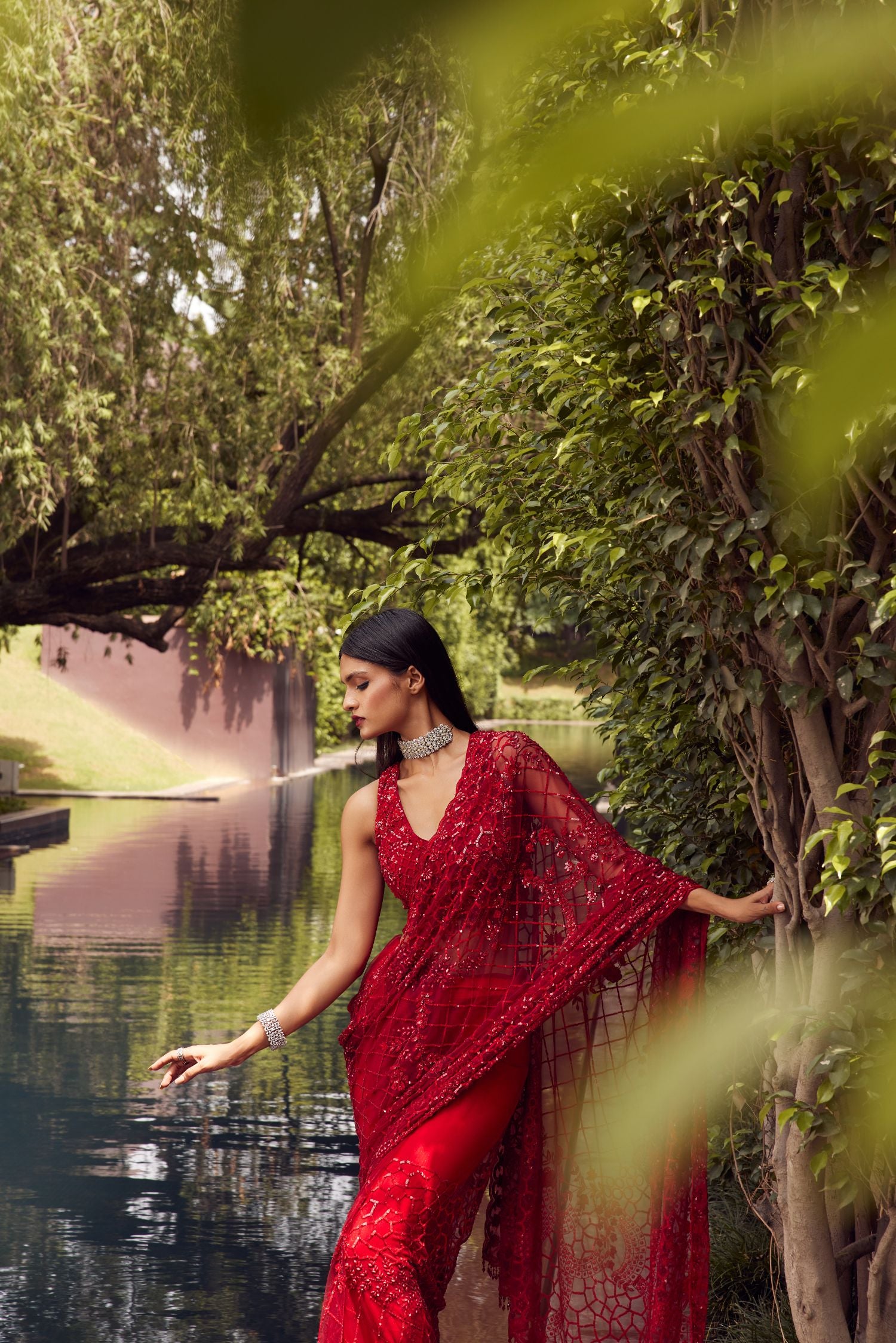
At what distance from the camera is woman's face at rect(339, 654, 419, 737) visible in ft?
10.8

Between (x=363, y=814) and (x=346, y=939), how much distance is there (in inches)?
10.8

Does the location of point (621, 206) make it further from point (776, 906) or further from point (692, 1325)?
point (692, 1325)

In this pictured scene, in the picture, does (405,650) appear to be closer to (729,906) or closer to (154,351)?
(729,906)

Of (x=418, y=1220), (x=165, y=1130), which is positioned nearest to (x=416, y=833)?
(x=418, y=1220)

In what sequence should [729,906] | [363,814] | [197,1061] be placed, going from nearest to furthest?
[729,906]
[197,1061]
[363,814]

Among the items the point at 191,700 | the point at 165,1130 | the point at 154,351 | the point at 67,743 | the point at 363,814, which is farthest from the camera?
the point at 191,700

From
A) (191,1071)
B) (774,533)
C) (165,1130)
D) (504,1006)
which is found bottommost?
(165,1130)

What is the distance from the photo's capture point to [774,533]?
9.91ft

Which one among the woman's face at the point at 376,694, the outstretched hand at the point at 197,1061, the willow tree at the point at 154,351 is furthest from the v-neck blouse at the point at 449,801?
the willow tree at the point at 154,351

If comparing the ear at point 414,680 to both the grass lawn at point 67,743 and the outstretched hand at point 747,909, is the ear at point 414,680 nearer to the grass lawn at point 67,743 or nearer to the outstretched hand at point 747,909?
the outstretched hand at point 747,909

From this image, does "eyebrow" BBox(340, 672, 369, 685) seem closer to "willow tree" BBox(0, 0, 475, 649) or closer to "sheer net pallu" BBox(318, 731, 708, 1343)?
"sheer net pallu" BBox(318, 731, 708, 1343)

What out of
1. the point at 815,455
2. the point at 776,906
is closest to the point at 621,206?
the point at 776,906

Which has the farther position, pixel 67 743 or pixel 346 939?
pixel 67 743

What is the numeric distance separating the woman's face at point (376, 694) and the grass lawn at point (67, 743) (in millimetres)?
→ 23338
